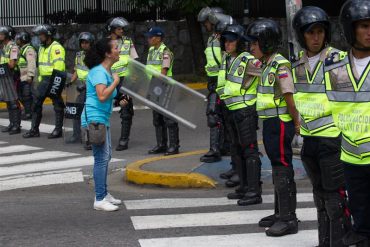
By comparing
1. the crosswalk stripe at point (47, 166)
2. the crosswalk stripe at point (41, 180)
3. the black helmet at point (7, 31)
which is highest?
the black helmet at point (7, 31)

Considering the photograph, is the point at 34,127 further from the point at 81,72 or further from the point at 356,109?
the point at 356,109

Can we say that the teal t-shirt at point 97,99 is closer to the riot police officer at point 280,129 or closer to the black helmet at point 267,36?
the black helmet at point 267,36

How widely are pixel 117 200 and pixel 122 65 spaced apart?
437cm

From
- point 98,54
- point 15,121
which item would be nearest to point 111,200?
point 98,54

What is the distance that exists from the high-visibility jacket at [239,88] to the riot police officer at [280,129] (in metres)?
1.26

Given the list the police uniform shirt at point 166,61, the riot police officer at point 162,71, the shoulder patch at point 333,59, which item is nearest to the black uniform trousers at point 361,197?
the shoulder patch at point 333,59

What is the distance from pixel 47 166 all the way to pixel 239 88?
4.42 m

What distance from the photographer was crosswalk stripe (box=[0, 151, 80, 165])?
13.6 m

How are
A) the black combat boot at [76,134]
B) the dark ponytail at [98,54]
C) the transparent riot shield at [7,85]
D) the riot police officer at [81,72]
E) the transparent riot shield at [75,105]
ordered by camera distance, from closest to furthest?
the dark ponytail at [98,54] → the riot police officer at [81,72] → the transparent riot shield at [75,105] → the black combat boot at [76,134] → the transparent riot shield at [7,85]

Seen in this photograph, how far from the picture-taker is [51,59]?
50.7 ft

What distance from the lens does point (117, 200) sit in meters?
9.58

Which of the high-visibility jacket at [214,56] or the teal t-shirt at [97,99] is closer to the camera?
the teal t-shirt at [97,99]

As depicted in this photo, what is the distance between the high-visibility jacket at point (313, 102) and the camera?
6758 millimetres

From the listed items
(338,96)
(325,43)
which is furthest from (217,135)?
(338,96)
